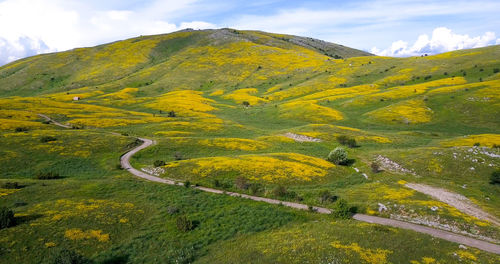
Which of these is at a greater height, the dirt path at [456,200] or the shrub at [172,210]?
the shrub at [172,210]

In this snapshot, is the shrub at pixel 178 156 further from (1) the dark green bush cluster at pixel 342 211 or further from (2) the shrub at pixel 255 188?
(1) the dark green bush cluster at pixel 342 211

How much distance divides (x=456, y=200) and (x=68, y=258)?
40.4 metres

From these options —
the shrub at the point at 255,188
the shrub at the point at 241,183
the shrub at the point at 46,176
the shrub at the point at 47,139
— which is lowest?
the shrub at the point at 255,188

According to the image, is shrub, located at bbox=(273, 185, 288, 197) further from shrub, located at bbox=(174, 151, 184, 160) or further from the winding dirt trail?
shrub, located at bbox=(174, 151, 184, 160)

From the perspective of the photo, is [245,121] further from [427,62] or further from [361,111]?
[427,62]

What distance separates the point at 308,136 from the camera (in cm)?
6769

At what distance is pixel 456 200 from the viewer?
1244 inches

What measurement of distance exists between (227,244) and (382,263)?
11.8m

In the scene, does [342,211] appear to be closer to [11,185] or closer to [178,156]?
[178,156]

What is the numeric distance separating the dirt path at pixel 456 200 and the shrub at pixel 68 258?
3664 cm

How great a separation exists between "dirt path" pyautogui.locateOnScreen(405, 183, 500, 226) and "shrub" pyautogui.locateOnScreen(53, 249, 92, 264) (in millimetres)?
36639

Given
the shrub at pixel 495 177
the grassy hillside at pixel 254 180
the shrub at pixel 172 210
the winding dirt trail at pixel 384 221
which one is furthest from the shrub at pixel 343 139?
the shrub at pixel 172 210

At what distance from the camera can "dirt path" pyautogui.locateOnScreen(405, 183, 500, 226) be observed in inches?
1082

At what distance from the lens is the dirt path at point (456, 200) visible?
27480 mm
